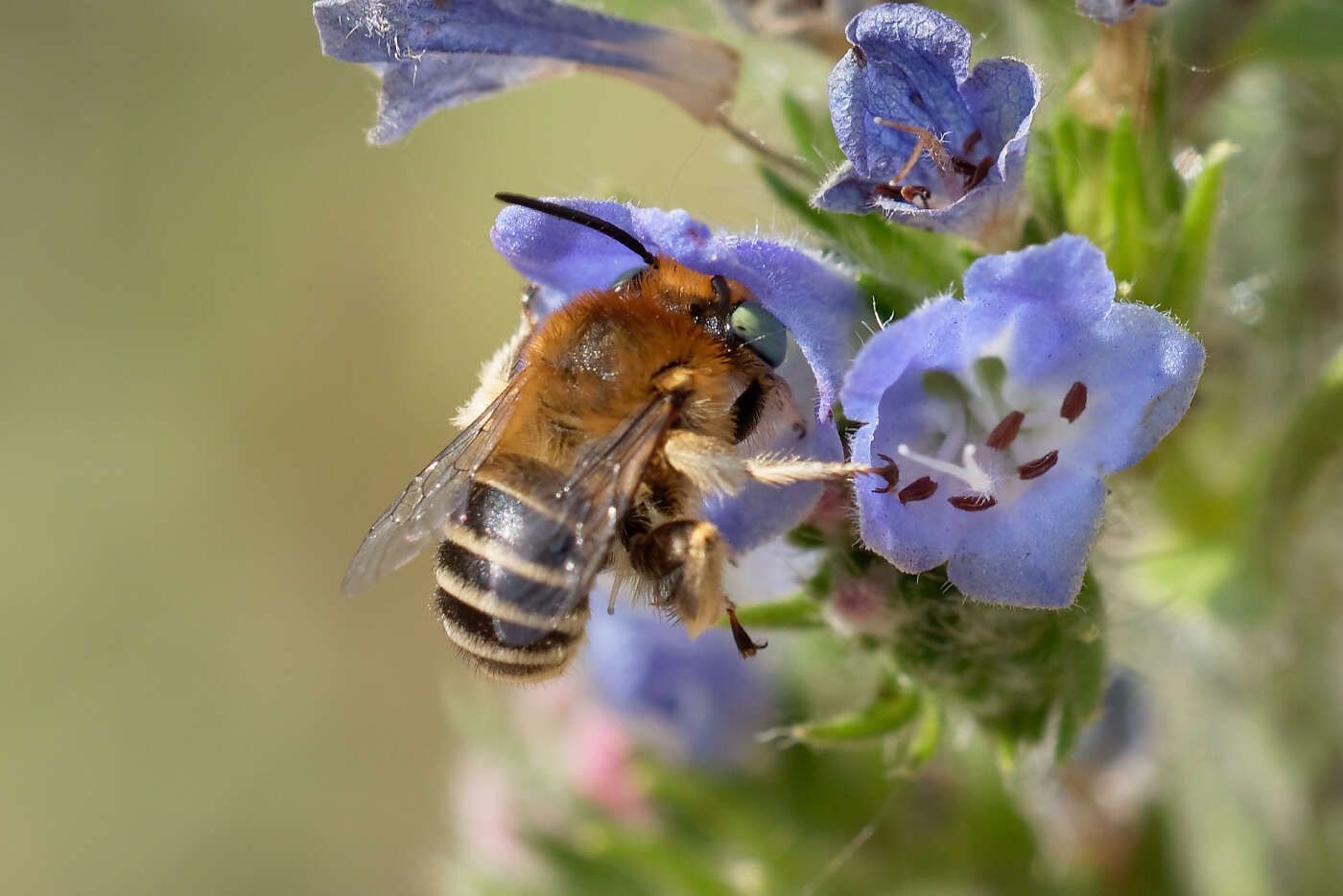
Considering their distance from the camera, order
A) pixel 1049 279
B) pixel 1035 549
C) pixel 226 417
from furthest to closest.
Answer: pixel 226 417, pixel 1035 549, pixel 1049 279

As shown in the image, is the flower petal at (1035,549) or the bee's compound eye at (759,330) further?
the bee's compound eye at (759,330)

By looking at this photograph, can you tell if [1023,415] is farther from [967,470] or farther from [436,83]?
[436,83]

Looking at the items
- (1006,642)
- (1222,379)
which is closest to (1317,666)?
(1222,379)

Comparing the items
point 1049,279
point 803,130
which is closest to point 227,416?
point 803,130

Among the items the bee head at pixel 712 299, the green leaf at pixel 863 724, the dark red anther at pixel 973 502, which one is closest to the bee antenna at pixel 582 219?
the bee head at pixel 712 299

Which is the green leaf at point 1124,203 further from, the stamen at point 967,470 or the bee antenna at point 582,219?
the bee antenna at point 582,219

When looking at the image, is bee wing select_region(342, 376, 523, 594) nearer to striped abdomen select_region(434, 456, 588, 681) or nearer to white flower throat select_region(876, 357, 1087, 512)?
striped abdomen select_region(434, 456, 588, 681)

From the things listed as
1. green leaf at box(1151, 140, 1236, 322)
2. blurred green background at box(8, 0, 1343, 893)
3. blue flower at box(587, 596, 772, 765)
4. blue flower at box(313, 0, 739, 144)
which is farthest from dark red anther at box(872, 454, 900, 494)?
blurred green background at box(8, 0, 1343, 893)
